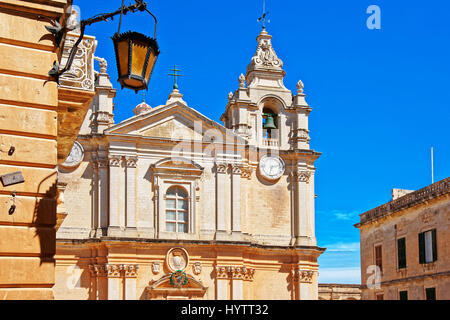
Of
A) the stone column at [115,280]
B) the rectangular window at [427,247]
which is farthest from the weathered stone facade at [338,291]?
the stone column at [115,280]

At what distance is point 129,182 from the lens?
2758 centimetres

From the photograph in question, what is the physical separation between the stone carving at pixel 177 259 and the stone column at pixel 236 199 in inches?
95.4

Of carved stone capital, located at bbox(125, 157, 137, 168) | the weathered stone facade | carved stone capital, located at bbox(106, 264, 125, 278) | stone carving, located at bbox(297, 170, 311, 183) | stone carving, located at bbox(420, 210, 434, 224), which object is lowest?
the weathered stone facade

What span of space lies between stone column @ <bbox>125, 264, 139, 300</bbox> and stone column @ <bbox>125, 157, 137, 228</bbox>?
5.76ft

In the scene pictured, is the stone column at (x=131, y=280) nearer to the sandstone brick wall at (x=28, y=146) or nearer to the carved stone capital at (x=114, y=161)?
the carved stone capital at (x=114, y=161)

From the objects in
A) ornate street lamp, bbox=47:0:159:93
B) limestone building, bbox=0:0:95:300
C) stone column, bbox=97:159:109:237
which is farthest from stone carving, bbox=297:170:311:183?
ornate street lamp, bbox=47:0:159:93

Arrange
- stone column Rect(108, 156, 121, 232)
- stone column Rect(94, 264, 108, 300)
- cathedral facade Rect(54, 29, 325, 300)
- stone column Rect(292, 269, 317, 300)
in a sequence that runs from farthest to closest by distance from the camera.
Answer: stone column Rect(292, 269, 317, 300) → stone column Rect(108, 156, 121, 232) → cathedral facade Rect(54, 29, 325, 300) → stone column Rect(94, 264, 108, 300)

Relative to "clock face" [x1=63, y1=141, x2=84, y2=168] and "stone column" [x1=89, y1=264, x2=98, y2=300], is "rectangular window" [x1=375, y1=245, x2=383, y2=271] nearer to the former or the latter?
"stone column" [x1=89, y1=264, x2=98, y2=300]

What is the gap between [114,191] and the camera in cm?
2733

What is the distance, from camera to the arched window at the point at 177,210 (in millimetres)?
28094

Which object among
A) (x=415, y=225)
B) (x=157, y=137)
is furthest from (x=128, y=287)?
(x=415, y=225)

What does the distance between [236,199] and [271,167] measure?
94.7 inches

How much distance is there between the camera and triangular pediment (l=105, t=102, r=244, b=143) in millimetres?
28375
